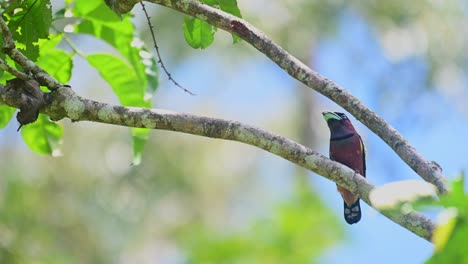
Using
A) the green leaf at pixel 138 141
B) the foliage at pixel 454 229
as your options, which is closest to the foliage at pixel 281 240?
the green leaf at pixel 138 141

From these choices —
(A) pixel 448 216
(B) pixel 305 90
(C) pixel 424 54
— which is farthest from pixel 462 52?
(A) pixel 448 216

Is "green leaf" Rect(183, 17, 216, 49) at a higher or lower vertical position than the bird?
higher

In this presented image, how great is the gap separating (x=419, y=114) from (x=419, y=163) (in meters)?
10.3

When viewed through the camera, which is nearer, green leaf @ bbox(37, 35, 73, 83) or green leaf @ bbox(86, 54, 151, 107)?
green leaf @ bbox(37, 35, 73, 83)

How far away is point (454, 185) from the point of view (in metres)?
1.61

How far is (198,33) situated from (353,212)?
3.98 ft

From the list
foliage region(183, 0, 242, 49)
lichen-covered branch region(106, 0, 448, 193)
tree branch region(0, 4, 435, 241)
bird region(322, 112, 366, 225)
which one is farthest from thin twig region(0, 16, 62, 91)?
bird region(322, 112, 366, 225)

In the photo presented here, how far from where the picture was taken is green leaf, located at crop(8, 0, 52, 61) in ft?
11.2

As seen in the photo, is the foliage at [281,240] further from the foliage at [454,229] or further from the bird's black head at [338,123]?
the foliage at [454,229]

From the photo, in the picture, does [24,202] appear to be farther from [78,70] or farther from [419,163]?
[419,163]

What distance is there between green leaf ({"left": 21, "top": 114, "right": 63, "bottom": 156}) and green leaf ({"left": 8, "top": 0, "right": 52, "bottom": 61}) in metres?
0.75

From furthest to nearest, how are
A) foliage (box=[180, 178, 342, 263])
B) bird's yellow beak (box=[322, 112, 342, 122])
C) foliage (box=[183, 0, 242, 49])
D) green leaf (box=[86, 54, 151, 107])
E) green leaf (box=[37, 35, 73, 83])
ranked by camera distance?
foliage (box=[180, 178, 342, 263]) < bird's yellow beak (box=[322, 112, 342, 122]) < green leaf (box=[86, 54, 151, 107]) < green leaf (box=[37, 35, 73, 83]) < foliage (box=[183, 0, 242, 49])

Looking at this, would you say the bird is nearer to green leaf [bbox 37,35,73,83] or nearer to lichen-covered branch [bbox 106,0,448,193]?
lichen-covered branch [bbox 106,0,448,193]

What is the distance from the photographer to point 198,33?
12.1ft
